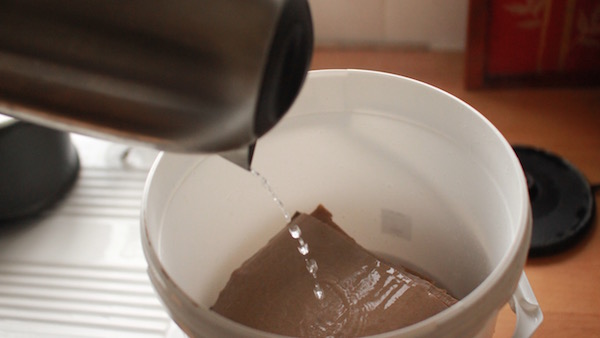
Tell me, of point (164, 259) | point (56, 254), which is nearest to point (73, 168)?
point (56, 254)

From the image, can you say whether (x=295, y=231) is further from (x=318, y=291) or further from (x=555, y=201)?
(x=555, y=201)

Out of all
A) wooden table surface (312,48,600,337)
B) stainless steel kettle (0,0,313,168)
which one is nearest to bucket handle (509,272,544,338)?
wooden table surface (312,48,600,337)

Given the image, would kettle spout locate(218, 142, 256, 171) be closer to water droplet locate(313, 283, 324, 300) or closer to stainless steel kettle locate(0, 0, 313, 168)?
stainless steel kettle locate(0, 0, 313, 168)

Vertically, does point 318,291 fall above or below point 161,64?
below

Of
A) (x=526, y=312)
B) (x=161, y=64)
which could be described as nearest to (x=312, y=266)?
(x=526, y=312)

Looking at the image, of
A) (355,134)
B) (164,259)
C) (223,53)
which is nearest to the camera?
(223,53)

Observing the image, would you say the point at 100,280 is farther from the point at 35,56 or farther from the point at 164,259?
the point at 35,56
